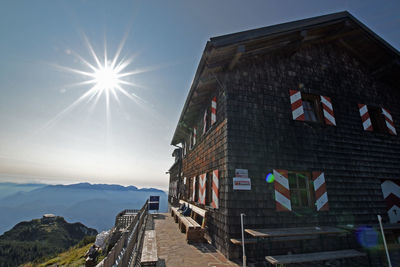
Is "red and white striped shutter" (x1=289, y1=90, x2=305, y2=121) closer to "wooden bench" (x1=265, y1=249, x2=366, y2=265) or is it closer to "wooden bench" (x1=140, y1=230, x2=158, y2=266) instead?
"wooden bench" (x1=265, y1=249, x2=366, y2=265)

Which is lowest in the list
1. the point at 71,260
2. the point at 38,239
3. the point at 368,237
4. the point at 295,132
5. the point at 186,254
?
the point at 38,239

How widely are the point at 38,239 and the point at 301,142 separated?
57723mm

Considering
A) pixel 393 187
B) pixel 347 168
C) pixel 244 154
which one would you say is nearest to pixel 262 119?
pixel 244 154

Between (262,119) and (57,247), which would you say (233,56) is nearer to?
(262,119)

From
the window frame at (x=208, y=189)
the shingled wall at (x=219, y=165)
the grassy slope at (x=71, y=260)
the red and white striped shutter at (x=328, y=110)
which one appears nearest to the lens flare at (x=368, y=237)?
the red and white striped shutter at (x=328, y=110)

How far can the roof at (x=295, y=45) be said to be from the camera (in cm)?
548

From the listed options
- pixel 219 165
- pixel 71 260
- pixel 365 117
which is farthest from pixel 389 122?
pixel 71 260

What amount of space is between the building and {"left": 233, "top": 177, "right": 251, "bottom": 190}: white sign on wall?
3cm

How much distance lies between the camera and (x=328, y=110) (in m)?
6.53

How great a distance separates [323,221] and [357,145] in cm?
316

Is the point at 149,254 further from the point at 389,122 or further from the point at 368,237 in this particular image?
the point at 389,122

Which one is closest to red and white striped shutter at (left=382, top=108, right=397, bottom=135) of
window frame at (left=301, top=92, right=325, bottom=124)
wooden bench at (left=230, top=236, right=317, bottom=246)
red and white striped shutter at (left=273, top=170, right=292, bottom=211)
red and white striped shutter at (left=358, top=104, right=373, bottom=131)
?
red and white striped shutter at (left=358, top=104, right=373, bottom=131)

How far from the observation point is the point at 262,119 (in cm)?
570

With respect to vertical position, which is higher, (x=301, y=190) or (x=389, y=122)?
(x=389, y=122)
